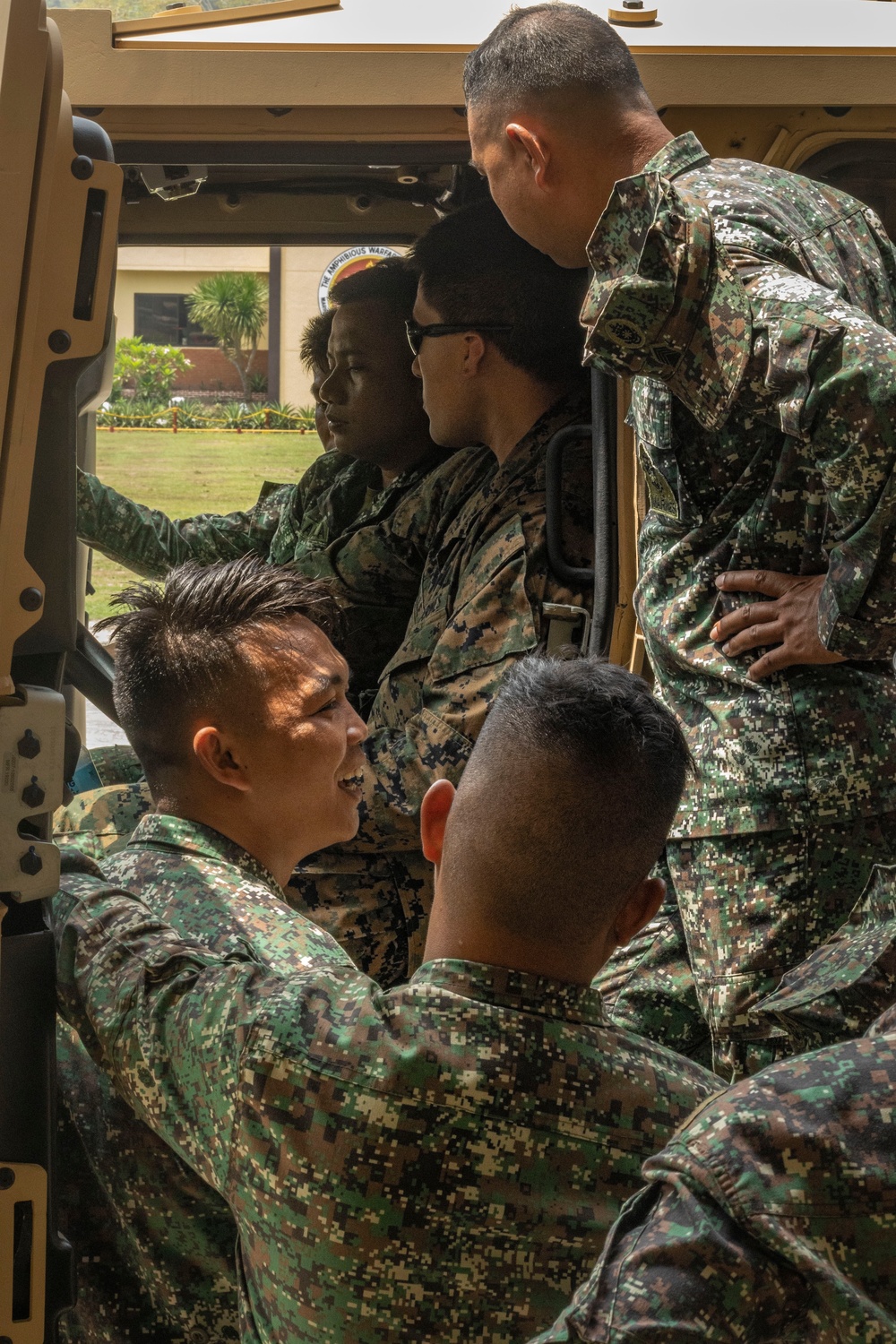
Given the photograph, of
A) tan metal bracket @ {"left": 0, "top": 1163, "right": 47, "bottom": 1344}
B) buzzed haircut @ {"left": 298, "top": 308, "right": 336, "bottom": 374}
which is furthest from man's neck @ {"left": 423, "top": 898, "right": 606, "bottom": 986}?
buzzed haircut @ {"left": 298, "top": 308, "right": 336, "bottom": 374}

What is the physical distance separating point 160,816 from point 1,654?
393mm

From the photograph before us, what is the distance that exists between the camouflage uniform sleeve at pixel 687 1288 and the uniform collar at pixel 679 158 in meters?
1.53

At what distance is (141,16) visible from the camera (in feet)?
8.38

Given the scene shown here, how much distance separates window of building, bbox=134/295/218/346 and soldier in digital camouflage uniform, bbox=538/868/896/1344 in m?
13.4

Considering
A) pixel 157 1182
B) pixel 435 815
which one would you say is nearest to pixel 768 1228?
pixel 435 815

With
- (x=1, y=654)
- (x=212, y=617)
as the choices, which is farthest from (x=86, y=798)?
(x=1, y=654)

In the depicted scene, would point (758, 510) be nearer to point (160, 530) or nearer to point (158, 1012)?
point (158, 1012)

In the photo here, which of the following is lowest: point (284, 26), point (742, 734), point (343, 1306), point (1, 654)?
point (343, 1306)

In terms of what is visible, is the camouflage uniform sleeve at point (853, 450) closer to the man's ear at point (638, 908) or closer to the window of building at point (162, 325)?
the man's ear at point (638, 908)

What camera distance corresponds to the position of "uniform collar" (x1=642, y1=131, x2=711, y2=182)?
2098mm

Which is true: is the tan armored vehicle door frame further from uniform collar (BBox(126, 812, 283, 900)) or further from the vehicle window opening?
uniform collar (BBox(126, 812, 283, 900))

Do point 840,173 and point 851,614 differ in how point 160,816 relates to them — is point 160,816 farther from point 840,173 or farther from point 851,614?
point 840,173

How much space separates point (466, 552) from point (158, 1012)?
154 cm

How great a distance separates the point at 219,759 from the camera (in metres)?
1.94
